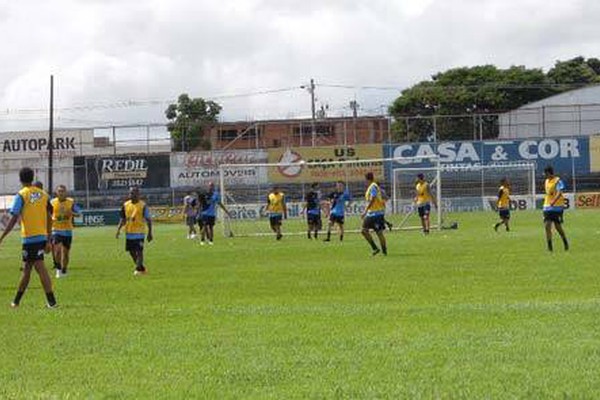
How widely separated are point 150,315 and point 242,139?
241ft

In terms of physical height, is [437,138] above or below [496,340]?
above

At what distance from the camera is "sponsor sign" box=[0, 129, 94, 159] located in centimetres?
8231

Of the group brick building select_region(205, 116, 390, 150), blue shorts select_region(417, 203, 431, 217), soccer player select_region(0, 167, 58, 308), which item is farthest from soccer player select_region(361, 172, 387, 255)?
brick building select_region(205, 116, 390, 150)

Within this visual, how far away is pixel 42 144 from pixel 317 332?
7729cm

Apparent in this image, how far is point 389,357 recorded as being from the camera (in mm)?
9156

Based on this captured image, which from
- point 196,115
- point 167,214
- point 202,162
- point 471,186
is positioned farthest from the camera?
point 196,115

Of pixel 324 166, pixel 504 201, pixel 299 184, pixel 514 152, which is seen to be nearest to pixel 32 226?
pixel 504 201

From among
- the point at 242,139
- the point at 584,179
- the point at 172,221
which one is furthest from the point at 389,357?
the point at 242,139

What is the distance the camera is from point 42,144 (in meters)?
85.0

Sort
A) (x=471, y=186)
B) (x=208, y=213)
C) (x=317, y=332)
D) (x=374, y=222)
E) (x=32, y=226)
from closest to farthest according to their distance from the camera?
(x=317, y=332) → (x=32, y=226) → (x=374, y=222) → (x=208, y=213) → (x=471, y=186)

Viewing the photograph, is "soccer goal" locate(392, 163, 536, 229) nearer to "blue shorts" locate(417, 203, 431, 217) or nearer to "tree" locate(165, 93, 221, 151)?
"blue shorts" locate(417, 203, 431, 217)

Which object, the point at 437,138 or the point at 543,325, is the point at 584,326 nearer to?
the point at 543,325

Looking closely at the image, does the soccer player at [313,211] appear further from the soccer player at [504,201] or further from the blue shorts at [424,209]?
the soccer player at [504,201]

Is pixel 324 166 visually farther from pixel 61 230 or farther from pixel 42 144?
pixel 61 230
